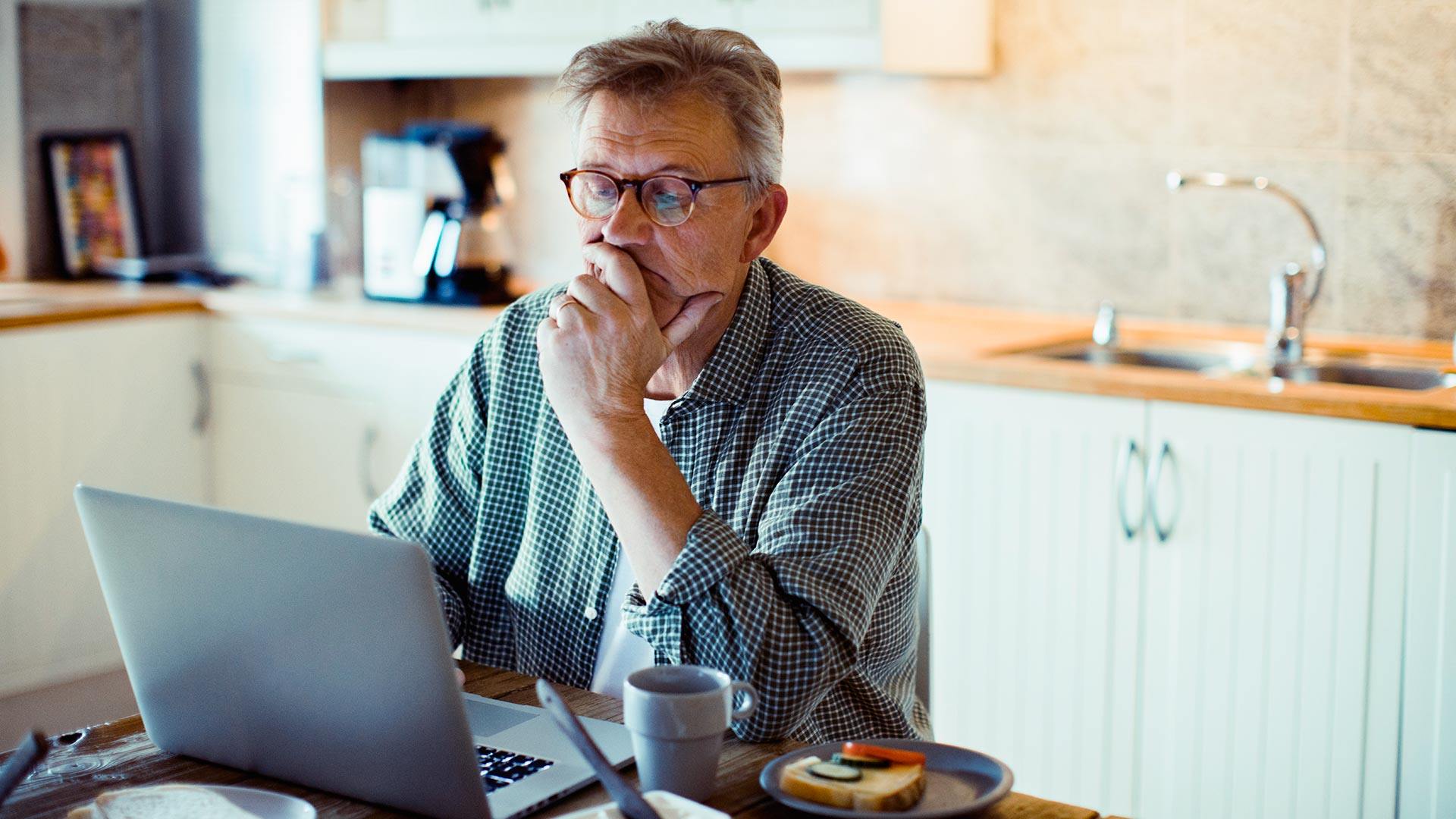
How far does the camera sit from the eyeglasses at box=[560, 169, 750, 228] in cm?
148

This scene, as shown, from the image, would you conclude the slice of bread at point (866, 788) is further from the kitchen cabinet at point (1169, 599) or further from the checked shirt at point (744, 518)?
the kitchen cabinet at point (1169, 599)

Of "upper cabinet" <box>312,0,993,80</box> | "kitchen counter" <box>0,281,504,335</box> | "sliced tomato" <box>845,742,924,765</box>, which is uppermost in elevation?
"upper cabinet" <box>312,0,993,80</box>

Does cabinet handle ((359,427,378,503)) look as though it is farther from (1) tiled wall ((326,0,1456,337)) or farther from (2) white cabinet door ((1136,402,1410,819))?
(2) white cabinet door ((1136,402,1410,819))

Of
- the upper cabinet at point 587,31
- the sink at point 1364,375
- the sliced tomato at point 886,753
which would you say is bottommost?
the sliced tomato at point 886,753

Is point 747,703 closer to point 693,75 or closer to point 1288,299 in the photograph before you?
point 693,75

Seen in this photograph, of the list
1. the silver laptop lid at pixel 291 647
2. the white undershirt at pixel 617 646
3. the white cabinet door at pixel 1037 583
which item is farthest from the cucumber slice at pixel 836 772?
the white cabinet door at pixel 1037 583

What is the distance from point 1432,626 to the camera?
82.3 inches

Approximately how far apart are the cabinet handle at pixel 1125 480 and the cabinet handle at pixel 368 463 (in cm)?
174

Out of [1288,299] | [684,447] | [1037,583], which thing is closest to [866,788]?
A: [684,447]

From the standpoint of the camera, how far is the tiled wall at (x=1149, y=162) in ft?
8.64

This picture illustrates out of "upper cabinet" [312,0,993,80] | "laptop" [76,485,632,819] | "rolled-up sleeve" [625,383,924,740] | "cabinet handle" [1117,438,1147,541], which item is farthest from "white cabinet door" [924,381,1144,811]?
"laptop" [76,485,632,819]

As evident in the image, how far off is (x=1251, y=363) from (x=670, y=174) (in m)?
1.56

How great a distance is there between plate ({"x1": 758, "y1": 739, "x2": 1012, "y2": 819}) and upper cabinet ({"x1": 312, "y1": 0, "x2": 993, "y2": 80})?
200 cm

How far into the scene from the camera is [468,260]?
11.6ft
